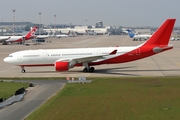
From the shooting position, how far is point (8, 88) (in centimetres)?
2952

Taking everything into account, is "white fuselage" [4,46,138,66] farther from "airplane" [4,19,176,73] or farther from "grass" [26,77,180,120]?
"grass" [26,77,180,120]

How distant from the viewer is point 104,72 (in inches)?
1592

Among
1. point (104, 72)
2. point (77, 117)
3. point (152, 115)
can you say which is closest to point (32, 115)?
point (77, 117)

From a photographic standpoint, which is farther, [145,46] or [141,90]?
[145,46]

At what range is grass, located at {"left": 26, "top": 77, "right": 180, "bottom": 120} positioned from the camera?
1897 centimetres

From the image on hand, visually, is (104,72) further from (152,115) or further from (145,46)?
(152,115)

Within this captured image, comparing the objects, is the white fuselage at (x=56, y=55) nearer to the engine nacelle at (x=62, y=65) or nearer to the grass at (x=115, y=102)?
the engine nacelle at (x=62, y=65)

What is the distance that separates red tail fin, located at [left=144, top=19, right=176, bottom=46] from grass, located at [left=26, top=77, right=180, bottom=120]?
32.7 ft

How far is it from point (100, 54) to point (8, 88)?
14580mm

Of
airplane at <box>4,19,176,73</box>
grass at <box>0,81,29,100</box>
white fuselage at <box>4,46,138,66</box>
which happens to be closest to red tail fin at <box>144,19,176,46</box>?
airplane at <box>4,19,176,73</box>

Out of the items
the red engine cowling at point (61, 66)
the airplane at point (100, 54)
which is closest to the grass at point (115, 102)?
the red engine cowling at point (61, 66)

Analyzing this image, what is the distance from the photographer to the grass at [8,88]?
2625 cm

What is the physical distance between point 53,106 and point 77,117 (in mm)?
3345

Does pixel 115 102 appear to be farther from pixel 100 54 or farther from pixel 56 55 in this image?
pixel 56 55
